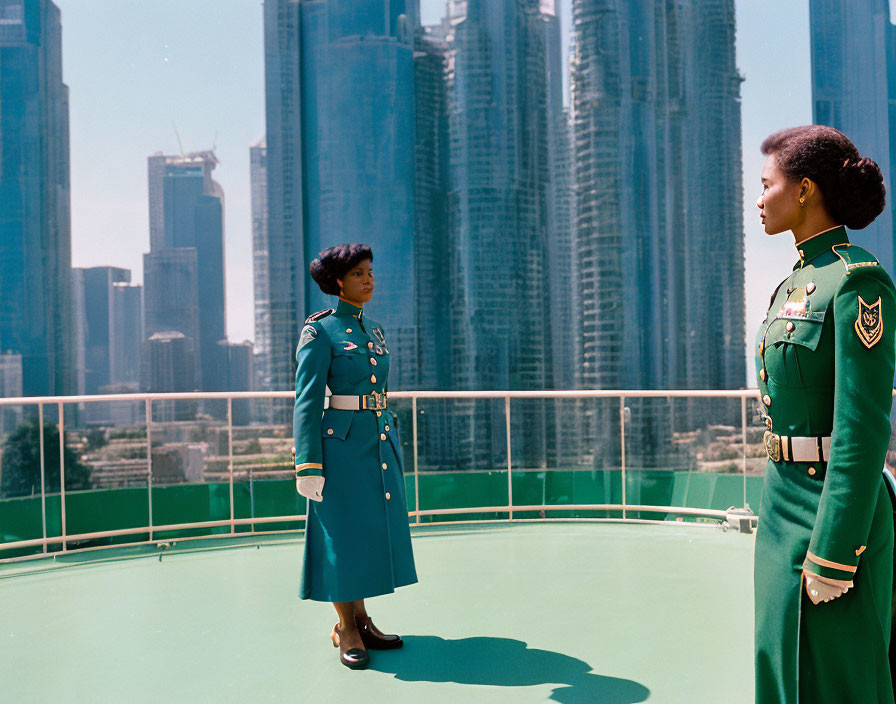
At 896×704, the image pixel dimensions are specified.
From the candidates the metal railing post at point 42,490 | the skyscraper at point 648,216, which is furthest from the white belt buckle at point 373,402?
the skyscraper at point 648,216

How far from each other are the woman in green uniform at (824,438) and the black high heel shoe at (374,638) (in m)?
1.53

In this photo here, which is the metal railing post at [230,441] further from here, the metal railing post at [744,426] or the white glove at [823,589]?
the white glove at [823,589]

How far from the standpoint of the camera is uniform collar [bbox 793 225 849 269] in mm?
1394

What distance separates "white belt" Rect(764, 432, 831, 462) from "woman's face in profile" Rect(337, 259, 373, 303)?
1.58 meters

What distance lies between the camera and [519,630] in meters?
2.84

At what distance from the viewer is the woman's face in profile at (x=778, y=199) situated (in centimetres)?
141

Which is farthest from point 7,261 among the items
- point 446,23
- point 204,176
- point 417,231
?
point 446,23

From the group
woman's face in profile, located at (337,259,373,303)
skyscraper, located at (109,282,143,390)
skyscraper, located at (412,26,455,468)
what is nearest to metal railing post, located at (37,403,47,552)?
woman's face in profile, located at (337,259,373,303)

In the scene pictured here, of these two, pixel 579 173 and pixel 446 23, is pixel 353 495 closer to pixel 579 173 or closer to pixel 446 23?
pixel 579 173

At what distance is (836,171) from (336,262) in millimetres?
1695

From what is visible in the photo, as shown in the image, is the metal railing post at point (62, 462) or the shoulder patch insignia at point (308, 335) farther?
the metal railing post at point (62, 462)

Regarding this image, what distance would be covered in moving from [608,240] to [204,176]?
2230 cm

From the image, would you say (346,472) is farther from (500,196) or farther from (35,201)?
(35,201)

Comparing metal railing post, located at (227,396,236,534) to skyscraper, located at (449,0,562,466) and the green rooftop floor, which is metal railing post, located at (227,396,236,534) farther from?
skyscraper, located at (449,0,562,466)
